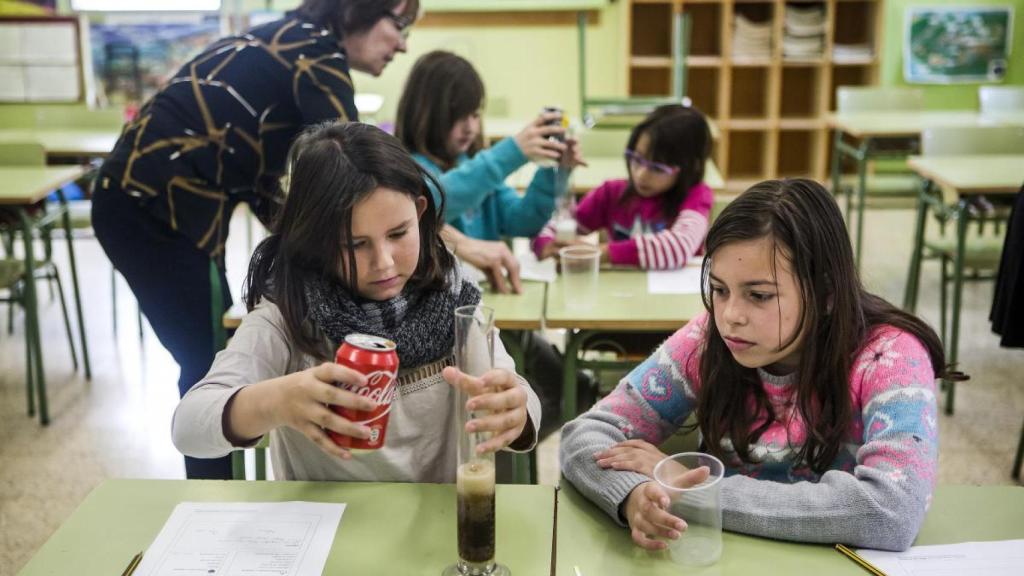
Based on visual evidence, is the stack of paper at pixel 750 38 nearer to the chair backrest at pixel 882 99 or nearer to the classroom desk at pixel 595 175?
the chair backrest at pixel 882 99

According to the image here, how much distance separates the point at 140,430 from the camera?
11.5 ft

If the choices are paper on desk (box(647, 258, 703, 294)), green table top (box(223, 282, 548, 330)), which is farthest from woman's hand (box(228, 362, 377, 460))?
paper on desk (box(647, 258, 703, 294))

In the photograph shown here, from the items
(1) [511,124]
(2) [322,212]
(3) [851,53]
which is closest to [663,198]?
(2) [322,212]

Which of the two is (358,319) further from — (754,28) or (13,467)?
(754,28)

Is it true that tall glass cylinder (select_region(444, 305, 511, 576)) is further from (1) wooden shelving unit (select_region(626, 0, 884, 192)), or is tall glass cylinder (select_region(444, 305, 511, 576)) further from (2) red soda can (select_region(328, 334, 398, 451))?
(1) wooden shelving unit (select_region(626, 0, 884, 192))

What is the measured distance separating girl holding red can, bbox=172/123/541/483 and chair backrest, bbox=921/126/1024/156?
9.92 ft

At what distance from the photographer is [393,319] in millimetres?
1554

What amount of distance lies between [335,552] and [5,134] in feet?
14.6

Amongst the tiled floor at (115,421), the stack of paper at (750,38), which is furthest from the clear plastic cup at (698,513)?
the stack of paper at (750,38)

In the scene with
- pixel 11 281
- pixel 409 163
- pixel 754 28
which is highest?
pixel 754 28

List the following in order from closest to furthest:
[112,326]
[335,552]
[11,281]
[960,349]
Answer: [335,552]
[11,281]
[960,349]
[112,326]

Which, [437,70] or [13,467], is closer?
[437,70]

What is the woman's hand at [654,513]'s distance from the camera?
1226 millimetres

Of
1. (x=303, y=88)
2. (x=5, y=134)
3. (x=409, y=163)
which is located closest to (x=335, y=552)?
(x=409, y=163)
